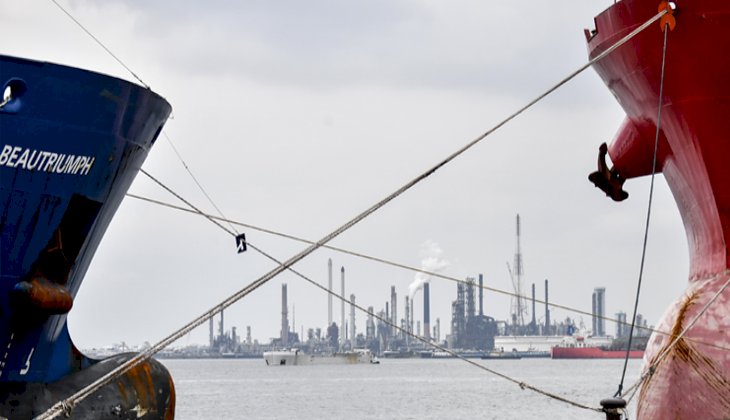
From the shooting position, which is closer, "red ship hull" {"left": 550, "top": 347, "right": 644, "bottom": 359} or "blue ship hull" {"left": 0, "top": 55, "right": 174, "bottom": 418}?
"blue ship hull" {"left": 0, "top": 55, "right": 174, "bottom": 418}

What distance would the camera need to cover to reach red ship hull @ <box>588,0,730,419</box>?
14414 mm

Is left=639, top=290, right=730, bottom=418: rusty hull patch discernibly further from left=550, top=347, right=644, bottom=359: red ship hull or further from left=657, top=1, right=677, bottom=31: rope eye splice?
left=550, top=347, right=644, bottom=359: red ship hull

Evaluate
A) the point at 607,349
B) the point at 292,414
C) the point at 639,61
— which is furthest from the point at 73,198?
the point at 607,349

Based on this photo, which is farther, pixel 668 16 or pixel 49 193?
pixel 668 16

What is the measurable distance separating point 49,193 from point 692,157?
24.7ft

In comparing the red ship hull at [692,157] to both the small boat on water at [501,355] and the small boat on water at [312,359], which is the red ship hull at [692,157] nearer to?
the small boat on water at [312,359]

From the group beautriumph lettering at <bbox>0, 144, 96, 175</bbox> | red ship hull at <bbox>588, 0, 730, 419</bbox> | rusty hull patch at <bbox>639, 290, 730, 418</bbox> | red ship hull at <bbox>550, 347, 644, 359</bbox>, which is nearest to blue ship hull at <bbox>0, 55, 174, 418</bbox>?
beautriumph lettering at <bbox>0, 144, 96, 175</bbox>

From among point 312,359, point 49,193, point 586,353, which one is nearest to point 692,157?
point 49,193

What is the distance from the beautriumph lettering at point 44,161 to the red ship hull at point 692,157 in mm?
6616

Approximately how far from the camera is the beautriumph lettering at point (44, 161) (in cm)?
1248

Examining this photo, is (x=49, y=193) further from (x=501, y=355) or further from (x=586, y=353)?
(x=501, y=355)

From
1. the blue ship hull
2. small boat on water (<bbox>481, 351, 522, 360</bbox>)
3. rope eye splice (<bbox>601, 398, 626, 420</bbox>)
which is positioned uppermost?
the blue ship hull

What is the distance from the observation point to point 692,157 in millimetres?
15383

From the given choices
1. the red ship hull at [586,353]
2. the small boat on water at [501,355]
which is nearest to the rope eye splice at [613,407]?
the red ship hull at [586,353]
